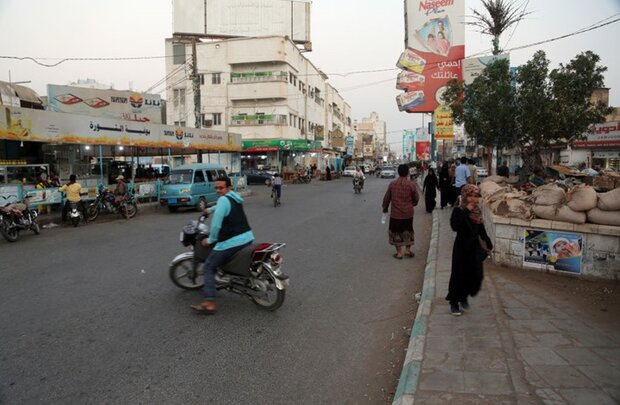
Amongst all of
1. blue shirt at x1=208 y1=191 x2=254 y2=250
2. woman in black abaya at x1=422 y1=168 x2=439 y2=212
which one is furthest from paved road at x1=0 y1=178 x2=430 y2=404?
woman in black abaya at x1=422 y1=168 x2=439 y2=212

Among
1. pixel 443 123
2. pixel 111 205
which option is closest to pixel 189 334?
pixel 111 205

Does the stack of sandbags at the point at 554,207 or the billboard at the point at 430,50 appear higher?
the billboard at the point at 430,50

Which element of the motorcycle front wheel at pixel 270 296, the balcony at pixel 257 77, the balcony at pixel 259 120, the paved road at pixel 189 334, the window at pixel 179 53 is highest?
the window at pixel 179 53

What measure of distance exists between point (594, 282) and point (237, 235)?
16.4ft

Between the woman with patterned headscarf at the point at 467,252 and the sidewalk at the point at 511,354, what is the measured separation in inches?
11.0

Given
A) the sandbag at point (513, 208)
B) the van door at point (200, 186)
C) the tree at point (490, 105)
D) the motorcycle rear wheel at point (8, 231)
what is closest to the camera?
the sandbag at point (513, 208)

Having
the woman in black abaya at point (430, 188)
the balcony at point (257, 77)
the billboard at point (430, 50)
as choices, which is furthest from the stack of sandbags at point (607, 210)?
the balcony at point (257, 77)

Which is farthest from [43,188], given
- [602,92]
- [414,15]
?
[602,92]

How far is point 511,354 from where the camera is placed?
12.9 feet

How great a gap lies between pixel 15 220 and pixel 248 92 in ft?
122

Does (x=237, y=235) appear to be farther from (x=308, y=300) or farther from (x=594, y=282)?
(x=594, y=282)

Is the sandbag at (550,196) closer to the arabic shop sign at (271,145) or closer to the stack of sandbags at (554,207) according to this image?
the stack of sandbags at (554,207)

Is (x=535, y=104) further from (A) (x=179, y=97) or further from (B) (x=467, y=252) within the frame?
(A) (x=179, y=97)

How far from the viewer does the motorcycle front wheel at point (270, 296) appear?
5385mm
